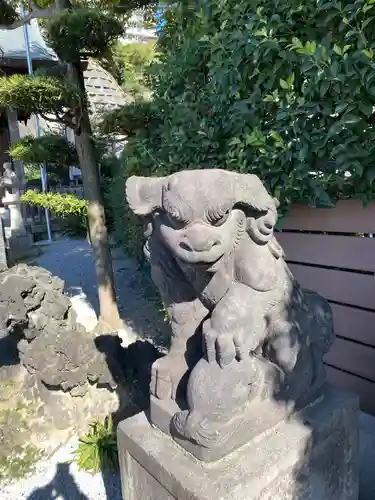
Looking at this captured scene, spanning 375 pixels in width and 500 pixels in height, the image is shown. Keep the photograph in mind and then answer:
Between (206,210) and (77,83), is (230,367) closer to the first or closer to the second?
(206,210)

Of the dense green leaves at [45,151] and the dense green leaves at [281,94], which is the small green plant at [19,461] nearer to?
the dense green leaves at [281,94]

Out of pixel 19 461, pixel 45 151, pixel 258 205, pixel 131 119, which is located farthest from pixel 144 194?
pixel 45 151

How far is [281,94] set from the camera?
2.27 meters

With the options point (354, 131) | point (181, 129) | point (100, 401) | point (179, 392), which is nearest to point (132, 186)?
point (179, 392)

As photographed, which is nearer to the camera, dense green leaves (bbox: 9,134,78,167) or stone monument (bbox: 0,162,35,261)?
dense green leaves (bbox: 9,134,78,167)

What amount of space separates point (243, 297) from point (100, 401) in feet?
6.55

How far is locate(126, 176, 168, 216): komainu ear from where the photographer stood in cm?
135

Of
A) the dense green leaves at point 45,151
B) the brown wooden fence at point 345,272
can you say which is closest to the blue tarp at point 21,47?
the dense green leaves at point 45,151

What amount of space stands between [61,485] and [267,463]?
5.69 ft

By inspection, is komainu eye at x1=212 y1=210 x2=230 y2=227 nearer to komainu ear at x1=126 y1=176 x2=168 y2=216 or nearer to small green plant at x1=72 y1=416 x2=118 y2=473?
komainu ear at x1=126 y1=176 x2=168 y2=216

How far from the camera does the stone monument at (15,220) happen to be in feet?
26.8

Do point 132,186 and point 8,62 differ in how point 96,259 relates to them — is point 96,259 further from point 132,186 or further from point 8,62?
point 8,62

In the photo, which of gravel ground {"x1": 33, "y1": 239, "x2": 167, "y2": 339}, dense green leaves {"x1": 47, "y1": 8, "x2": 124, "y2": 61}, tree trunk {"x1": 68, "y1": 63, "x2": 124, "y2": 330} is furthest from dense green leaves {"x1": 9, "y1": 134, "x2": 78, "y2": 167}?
gravel ground {"x1": 33, "y1": 239, "x2": 167, "y2": 339}

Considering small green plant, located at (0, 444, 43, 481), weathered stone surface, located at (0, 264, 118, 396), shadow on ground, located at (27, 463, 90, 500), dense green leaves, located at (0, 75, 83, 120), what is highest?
dense green leaves, located at (0, 75, 83, 120)
